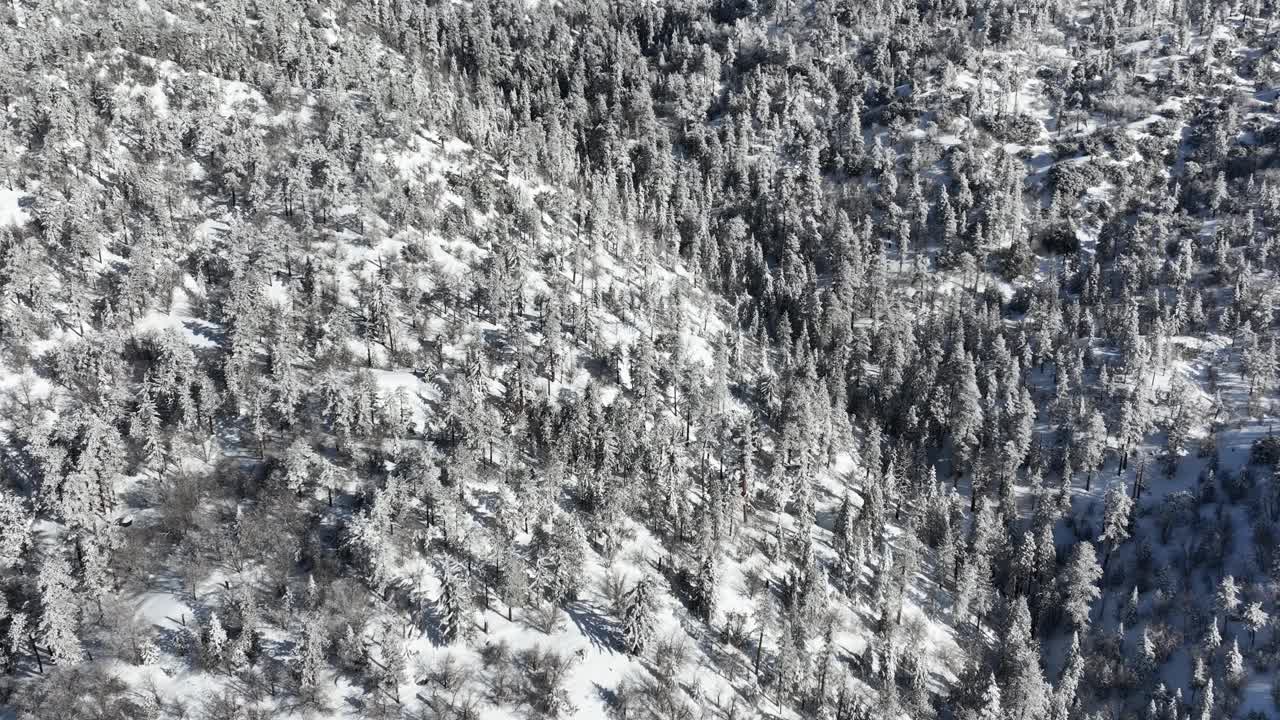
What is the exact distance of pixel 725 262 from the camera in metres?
192

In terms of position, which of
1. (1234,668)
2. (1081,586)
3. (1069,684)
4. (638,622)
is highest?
(638,622)

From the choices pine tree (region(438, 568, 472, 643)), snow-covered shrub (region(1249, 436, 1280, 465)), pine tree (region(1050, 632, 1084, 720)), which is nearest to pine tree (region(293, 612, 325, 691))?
pine tree (region(438, 568, 472, 643))

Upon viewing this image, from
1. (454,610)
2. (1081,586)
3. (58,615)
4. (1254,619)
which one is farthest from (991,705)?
(58,615)

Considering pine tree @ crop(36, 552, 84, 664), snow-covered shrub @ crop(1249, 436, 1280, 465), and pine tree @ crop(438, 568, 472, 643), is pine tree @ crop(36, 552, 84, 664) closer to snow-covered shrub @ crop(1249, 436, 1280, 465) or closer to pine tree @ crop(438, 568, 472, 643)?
pine tree @ crop(438, 568, 472, 643)

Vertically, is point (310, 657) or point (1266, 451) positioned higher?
point (310, 657)

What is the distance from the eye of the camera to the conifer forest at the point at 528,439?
92.0m

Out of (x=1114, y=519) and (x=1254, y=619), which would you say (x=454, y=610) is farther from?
(x=1254, y=619)

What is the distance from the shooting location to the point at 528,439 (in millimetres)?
122250

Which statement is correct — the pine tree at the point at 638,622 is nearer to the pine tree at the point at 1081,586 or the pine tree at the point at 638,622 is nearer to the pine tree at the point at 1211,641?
the pine tree at the point at 1081,586

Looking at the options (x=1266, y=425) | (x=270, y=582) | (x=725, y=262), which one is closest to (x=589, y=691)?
(x=270, y=582)

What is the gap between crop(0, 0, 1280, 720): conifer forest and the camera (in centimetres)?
9200

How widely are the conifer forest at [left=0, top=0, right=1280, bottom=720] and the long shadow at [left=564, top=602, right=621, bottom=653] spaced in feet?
2.12

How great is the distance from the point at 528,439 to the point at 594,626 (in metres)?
32.9

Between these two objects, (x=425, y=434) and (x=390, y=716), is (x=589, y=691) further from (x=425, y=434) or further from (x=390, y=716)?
(x=425, y=434)
